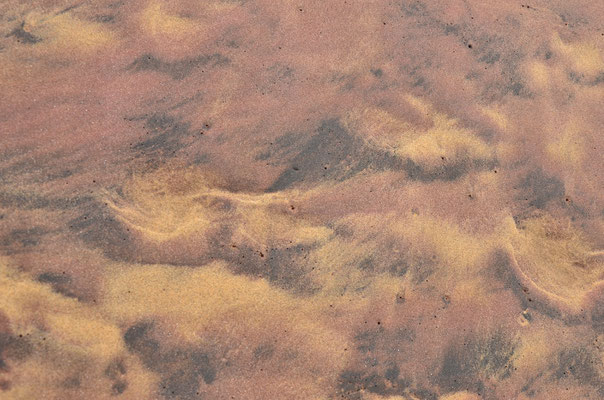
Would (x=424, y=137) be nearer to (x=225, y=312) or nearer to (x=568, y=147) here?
(x=568, y=147)

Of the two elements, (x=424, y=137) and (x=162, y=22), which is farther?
(x=424, y=137)

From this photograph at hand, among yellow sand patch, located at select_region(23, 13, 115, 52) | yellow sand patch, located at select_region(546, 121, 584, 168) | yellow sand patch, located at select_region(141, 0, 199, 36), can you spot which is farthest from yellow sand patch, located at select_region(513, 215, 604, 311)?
yellow sand patch, located at select_region(23, 13, 115, 52)

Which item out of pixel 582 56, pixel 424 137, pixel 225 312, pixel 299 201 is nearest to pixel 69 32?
pixel 299 201

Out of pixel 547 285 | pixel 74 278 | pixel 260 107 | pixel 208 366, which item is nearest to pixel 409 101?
pixel 260 107

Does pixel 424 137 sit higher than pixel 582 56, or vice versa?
pixel 582 56

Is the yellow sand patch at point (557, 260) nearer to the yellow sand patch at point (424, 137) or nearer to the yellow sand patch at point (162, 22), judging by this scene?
the yellow sand patch at point (424, 137)

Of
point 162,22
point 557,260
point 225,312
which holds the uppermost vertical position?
point 162,22

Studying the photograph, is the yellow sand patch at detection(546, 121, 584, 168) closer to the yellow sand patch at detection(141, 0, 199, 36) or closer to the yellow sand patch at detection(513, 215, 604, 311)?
the yellow sand patch at detection(513, 215, 604, 311)

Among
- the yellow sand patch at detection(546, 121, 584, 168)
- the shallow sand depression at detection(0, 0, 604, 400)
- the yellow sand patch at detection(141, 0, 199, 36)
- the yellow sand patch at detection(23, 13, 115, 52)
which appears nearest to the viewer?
the shallow sand depression at detection(0, 0, 604, 400)

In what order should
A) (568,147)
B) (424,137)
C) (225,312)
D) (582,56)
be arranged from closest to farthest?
(225,312) → (424,137) → (568,147) → (582,56)
